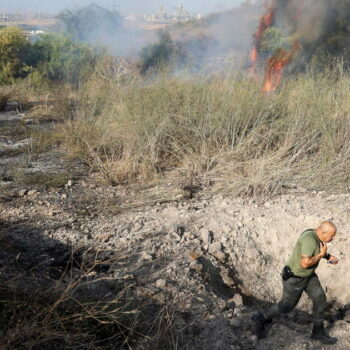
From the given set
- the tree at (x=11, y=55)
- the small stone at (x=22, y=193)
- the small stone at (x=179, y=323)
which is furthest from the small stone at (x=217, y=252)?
the tree at (x=11, y=55)

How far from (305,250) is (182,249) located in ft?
Result: 3.99

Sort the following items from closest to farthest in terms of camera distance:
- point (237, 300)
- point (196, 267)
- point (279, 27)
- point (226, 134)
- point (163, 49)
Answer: point (237, 300)
point (196, 267)
point (226, 134)
point (279, 27)
point (163, 49)

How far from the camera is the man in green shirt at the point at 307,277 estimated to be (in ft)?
10.1

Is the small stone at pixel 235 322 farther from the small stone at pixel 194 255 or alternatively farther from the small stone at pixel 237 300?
the small stone at pixel 194 255

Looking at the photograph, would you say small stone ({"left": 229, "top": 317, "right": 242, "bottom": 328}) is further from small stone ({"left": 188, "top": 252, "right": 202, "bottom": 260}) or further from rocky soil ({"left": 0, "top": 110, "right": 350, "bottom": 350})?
small stone ({"left": 188, "top": 252, "right": 202, "bottom": 260})

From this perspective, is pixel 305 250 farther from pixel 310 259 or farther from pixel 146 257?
pixel 146 257

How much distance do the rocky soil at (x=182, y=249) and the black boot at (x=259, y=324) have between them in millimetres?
57

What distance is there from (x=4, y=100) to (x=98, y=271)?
22.4 feet

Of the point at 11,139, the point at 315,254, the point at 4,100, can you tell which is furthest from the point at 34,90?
the point at 315,254

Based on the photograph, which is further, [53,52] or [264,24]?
[53,52]

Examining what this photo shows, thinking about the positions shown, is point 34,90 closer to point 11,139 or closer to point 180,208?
point 11,139

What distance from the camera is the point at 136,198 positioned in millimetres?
4945

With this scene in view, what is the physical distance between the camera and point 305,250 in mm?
3076

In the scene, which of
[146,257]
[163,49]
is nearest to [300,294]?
[146,257]
